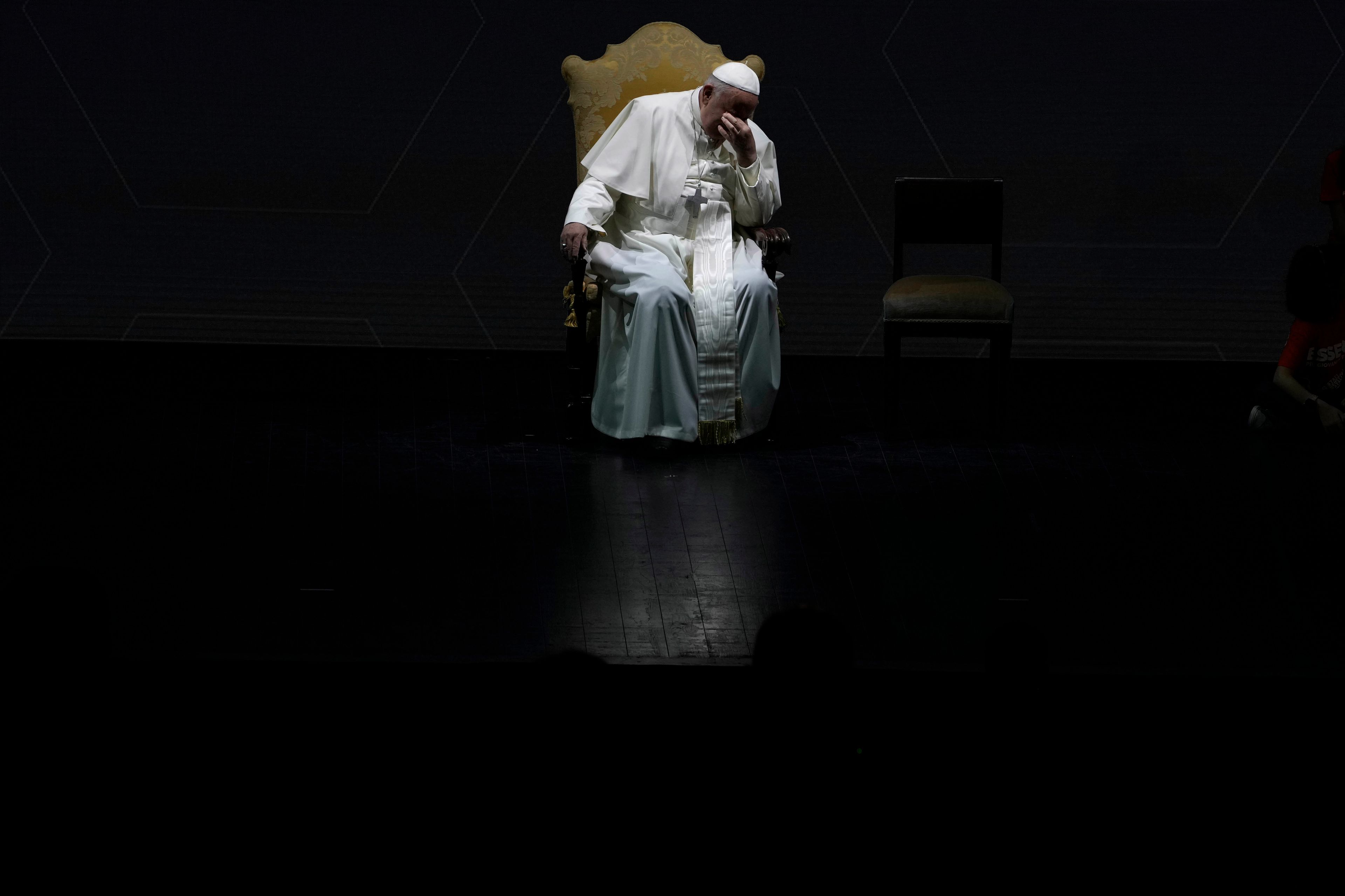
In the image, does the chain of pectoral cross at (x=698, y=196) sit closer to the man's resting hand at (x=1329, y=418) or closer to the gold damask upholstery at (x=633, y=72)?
the gold damask upholstery at (x=633, y=72)

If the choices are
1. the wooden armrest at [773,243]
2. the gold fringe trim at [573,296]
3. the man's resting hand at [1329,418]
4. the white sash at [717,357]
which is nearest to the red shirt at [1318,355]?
the man's resting hand at [1329,418]

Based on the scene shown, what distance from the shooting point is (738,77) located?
16.3ft

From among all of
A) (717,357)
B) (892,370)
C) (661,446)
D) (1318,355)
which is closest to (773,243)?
(717,357)

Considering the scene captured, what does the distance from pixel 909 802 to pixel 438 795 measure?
503mm

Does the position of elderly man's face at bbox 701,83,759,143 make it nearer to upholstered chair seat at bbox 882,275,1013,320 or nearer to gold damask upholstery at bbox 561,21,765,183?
gold damask upholstery at bbox 561,21,765,183

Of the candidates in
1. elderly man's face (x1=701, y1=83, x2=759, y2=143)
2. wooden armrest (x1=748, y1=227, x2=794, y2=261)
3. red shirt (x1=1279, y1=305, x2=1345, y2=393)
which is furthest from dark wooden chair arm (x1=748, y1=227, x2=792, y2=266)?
red shirt (x1=1279, y1=305, x2=1345, y2=393)

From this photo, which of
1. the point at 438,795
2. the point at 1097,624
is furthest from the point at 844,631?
the point at 1097,624

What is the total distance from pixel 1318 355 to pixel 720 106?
6.28 feet

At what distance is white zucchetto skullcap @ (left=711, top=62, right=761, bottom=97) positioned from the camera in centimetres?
495

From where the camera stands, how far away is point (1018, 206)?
6102 mm

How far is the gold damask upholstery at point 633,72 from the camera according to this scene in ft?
17.2

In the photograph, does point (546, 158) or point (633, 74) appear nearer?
point (633, 74)

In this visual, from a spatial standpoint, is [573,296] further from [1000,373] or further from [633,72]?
[1000,373]

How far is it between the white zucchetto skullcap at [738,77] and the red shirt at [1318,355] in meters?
1.76
